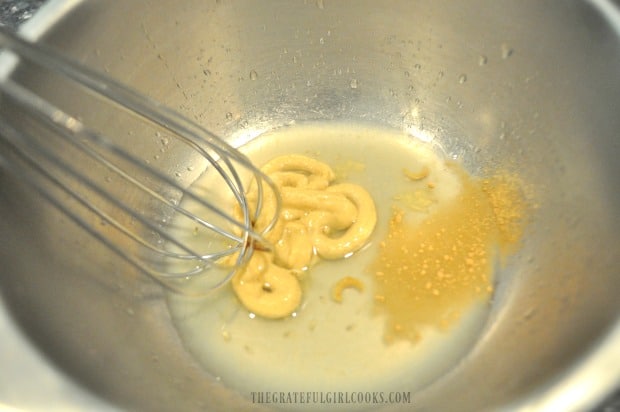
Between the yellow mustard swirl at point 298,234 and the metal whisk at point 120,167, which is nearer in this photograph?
the metal whisk at point 120,167

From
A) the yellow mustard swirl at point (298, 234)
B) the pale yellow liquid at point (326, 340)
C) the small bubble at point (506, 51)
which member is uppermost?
the small bubble at point (506, 51)

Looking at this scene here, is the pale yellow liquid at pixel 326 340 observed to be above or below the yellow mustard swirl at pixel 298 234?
below

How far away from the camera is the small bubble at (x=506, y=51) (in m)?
0.76

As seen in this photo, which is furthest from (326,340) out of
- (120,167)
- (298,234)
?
(120,167)

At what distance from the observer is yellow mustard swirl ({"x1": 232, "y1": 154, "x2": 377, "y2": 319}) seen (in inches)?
28.5

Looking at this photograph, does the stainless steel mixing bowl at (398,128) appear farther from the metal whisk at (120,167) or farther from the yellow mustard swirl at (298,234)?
the yellow mustard swirl at (298,234)

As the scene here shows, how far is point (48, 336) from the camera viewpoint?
0.53 meters

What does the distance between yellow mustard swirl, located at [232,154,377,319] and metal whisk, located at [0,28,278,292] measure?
27mm

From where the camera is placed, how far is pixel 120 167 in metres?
0.78

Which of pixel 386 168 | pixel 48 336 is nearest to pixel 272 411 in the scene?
pixel 48 336

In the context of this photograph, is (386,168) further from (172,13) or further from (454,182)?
(172,13)

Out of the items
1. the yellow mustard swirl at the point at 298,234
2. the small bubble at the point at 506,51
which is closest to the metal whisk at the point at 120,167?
the yellow mustard swirl at the point at 298,234

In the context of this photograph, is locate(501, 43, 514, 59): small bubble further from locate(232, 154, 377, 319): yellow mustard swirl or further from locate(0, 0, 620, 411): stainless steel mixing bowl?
locate(232, 154, 377, 319): yellow mustard swirl

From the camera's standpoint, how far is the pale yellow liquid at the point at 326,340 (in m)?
0.67
